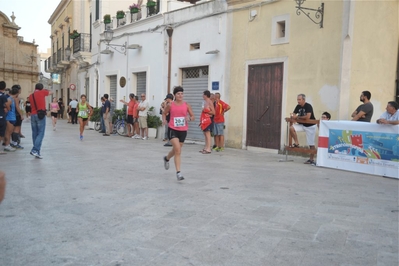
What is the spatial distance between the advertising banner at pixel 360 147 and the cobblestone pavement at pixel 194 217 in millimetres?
340

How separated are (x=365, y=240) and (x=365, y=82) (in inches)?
293

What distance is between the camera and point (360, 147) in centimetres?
884

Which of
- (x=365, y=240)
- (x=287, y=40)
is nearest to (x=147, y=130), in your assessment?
(x=287, y=40)

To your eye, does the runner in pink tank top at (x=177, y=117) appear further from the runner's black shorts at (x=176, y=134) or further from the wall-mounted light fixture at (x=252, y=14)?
the wall-mounted light fixture at (x=252, y=14)

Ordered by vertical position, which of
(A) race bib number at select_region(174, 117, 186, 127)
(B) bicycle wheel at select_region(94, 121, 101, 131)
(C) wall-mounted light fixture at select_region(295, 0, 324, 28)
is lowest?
(B) bicycle wheel at select_region(94, 121, 101, 131)

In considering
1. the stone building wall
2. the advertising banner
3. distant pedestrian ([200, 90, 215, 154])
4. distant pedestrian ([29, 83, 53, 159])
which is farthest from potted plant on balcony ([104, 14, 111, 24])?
the stone building wall

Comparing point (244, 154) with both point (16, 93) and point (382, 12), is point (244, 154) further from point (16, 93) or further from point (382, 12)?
point (16, 93)

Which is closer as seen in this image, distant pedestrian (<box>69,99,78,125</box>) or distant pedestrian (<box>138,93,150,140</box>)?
distant pedestrian (<box>138,93,150,140</box>)

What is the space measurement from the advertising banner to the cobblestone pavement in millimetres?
340

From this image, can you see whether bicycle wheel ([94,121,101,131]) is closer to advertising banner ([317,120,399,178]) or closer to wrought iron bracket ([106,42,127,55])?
wrought iron bracket ([106,42,127,55])

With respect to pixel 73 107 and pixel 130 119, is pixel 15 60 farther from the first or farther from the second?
pixel 130 119

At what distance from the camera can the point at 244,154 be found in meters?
12.1

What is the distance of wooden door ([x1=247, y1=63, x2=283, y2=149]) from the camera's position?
12.3 meters

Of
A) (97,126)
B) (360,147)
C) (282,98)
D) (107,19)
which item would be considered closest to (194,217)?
(360,147)
